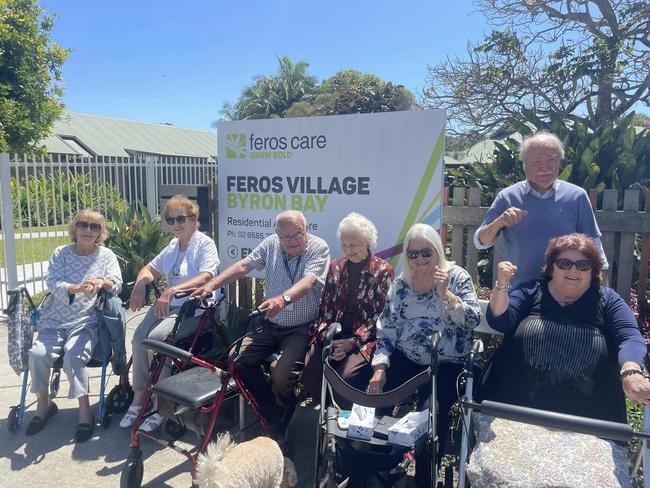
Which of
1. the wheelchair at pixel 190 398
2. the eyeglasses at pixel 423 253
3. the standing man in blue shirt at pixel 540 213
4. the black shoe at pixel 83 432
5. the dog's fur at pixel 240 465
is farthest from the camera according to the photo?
the black shoe at pixel 83 432

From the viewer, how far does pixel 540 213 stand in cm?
327

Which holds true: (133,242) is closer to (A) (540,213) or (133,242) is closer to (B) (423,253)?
(B) (423,253)

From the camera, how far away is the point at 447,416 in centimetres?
298

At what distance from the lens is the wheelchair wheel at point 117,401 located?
13.0 ft

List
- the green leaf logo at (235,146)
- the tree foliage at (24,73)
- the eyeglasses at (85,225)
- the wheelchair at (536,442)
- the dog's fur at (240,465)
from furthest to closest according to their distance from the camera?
the tree foliage at (24,73), the green leaf logo at (235,146), the eyeglasses at (85,225), the dog's fur at (240,465), the wheelchair at (536,442)

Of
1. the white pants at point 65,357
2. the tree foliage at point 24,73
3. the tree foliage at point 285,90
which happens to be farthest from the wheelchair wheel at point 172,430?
the tree foliage at point 285,90

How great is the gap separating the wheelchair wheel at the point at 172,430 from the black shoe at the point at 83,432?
512 millimetres

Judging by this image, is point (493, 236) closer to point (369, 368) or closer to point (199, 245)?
point (369, 368)

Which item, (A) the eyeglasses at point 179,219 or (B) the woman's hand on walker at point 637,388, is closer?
(B) the woman's hand on walker at point 637,388

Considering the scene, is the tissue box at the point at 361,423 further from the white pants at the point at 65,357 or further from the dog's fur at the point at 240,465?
the white pants at the point at 65,357

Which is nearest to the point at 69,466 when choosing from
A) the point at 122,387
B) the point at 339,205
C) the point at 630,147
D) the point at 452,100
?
the point at 122,387

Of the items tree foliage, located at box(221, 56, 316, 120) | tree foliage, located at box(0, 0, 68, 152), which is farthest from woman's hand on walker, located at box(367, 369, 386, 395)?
tree foliage, located at box(221, 56, 316, 120)

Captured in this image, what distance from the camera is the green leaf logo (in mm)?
4863

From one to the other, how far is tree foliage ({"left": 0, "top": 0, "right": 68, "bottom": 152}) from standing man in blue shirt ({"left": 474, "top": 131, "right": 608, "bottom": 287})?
585 inches
